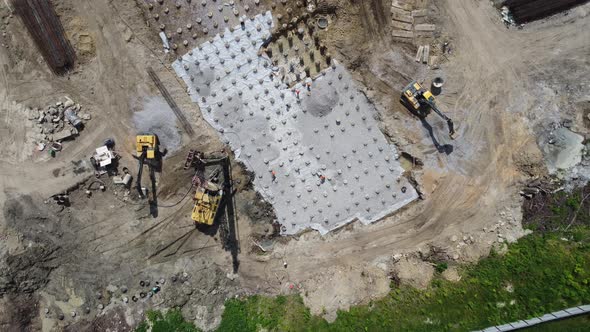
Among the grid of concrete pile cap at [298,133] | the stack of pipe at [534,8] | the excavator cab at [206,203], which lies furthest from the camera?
the grid of concrete pile cap at [298,133]

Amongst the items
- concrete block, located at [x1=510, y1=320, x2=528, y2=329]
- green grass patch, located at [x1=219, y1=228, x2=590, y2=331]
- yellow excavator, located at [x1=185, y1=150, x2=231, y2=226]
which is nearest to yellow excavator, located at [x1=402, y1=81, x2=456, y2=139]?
green grass patch, located at [x1=219, y1=228, x2=590, y2=331]

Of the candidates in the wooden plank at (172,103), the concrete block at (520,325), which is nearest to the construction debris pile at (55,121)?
the wooden plank at (172,103)

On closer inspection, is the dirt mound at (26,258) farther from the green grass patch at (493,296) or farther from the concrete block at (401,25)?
the concrete block at (401,25)

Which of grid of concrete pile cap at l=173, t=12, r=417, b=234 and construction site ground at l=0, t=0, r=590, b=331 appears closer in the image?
construction site ground at l=0, t=0, r=590, b=331

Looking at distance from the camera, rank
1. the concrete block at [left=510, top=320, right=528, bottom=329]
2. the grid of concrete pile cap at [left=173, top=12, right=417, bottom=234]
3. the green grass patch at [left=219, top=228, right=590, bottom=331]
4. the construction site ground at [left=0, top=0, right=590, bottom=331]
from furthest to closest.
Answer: the grid of concrete pile cap at [left=173, top=12, right=417, bottom=234] → the construction site ground at [left=0, top=0, right=590, bottom=331] → the green grass patch at [left=219, top=228, right=590, bottom=331] → the concrete block at [left=510, top=320, right=528, bottom=329]

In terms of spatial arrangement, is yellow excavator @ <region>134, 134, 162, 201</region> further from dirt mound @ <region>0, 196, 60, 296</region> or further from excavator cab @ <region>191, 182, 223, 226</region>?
dirt mound @ <region>0, 196, 60, 296</region>

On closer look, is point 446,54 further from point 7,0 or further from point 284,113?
point 7,0
